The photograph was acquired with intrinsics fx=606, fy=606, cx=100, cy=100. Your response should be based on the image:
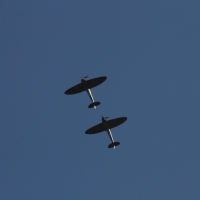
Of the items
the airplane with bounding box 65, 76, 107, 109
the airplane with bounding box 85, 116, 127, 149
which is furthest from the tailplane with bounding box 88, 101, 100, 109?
the airplane with bounding box 85, 116, 127, 149

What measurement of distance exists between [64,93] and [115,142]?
41.2 ft

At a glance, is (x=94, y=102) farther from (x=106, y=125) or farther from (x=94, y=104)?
(x=106, y=125)

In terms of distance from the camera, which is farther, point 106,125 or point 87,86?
point 106,125

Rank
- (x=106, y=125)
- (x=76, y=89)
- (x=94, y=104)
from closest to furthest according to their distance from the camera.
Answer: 1. (x=94, y=104)
2. (x=76, y=89)
3. (x=106, y=125)

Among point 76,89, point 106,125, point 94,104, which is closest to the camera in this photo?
point 94,104

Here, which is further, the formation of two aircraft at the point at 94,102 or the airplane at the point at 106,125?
the airplane at the point at 106,125

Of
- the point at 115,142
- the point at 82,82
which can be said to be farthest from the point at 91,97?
the point at 115,142

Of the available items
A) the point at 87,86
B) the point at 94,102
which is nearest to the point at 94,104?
the point at 94,102

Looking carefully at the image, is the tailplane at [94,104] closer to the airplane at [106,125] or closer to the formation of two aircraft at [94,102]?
the formation of two aircraft at [94,102]

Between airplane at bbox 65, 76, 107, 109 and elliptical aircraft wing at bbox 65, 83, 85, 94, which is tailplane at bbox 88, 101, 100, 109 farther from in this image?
elliptical aircraft wing at bbox 65, 83, 85, 94

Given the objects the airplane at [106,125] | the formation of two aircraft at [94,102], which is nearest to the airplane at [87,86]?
the formation of two aircraft at [94,102]

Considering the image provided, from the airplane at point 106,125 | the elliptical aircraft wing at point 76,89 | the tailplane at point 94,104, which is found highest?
the elliptical aircraft wing at point 76,89

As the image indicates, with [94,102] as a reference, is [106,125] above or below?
below

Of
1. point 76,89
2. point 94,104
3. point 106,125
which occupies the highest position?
point 76,89
